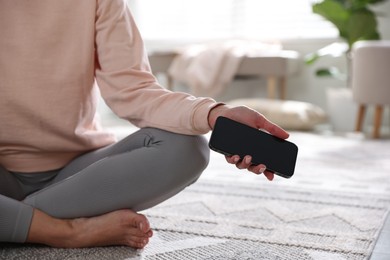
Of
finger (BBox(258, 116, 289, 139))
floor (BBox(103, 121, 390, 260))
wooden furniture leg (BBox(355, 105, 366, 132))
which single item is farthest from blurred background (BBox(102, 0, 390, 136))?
finger (BBox(258, 116, 289, 139))

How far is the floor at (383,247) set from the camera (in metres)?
1.02

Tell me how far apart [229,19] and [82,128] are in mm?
3669

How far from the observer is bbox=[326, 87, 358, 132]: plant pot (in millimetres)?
3701

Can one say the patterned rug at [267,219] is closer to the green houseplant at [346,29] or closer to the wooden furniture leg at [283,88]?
the green houseplant at [346,29]

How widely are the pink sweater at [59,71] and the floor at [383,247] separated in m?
0.46

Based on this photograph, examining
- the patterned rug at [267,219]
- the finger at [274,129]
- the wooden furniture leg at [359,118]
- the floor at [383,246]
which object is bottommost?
the wooden furniture leg at [359,118]

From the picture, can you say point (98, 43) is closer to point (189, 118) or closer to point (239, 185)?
point (189, 118)

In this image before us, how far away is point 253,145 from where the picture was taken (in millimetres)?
885

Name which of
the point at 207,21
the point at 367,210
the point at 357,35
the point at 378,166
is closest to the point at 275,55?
the point at 357,35

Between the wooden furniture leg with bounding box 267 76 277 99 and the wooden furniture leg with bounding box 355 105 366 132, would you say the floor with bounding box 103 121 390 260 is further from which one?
the wooden furniture leg with bounding box 267 76 277 99

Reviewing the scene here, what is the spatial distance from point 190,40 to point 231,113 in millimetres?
3903

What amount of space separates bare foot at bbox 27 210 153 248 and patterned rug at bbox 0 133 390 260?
0.02 m

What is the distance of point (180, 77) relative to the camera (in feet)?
13.6

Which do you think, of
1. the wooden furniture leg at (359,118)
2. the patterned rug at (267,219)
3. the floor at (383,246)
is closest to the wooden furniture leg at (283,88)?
the wooden furniture leg at (359,118)
